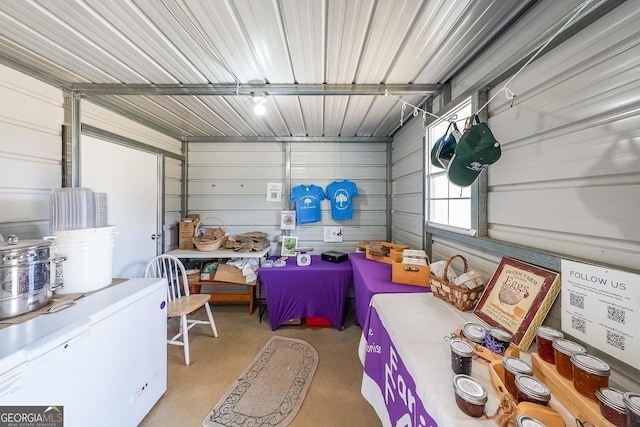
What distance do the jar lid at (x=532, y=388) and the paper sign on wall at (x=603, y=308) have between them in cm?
36

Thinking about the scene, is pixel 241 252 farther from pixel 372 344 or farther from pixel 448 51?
pixel 448 51

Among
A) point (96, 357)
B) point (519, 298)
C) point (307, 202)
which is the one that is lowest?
point (96, 357)

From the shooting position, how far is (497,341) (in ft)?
3.17

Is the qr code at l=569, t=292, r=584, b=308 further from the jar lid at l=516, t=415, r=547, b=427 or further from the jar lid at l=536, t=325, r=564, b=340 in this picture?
the jar lid at l=516, t=415, r=547, b=427

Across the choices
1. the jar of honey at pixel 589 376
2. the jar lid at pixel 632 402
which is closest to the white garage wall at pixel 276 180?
the jar of honey at pixel 589 376

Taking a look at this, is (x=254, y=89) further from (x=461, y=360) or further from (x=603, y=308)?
(x=603, y=308)

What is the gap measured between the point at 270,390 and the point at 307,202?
2.40 meters

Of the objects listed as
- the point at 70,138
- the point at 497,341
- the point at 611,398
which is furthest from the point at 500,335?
the point at 70,138

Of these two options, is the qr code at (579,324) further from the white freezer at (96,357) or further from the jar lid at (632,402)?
the white freezer at (96,357)

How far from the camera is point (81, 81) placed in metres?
1.95

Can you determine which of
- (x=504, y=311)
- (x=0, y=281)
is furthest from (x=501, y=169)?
(x=0, y=281)

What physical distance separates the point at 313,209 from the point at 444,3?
271cm

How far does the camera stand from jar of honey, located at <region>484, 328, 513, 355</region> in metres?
0.95

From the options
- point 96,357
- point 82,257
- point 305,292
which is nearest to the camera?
point 96,357
